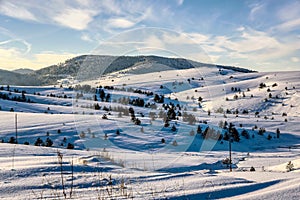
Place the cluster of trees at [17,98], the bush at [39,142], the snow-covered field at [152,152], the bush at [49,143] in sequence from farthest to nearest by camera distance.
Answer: the cluster of trees at [17,98] < the bush at [49,143] < the bush at [39,142] < the snow-covered field at [152,152]

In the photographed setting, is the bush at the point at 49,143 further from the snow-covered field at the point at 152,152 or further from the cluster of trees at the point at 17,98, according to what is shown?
the cluster of trees at the point at 17,98

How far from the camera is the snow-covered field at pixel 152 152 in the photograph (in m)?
3.12

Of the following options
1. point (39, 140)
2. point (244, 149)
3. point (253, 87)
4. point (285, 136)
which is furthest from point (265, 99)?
point (39, 140)

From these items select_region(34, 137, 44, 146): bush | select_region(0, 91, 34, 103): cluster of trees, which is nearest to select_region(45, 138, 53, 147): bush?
select_region(34, 137, 44, 146): bush

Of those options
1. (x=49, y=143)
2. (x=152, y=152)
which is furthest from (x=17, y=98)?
(x=152, y=152)

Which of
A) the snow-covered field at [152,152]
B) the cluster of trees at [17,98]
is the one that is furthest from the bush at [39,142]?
the cluster of trees at [17,98]

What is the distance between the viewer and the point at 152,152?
400 inches

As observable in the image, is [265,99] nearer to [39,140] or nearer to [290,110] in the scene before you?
[290,110]

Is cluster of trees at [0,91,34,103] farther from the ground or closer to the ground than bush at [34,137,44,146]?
farther from the ground

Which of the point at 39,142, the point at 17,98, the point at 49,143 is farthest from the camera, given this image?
the point at 17,98

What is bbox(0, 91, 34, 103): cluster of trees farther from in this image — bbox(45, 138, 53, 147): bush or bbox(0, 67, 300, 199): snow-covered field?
bbox(45, 138, 53, 147): bush

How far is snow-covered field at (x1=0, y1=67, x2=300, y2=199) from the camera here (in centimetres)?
312

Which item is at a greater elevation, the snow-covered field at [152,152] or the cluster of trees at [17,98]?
the cluster of trees at [17,98]

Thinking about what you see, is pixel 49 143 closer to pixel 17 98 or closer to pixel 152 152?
pixel 152 152
